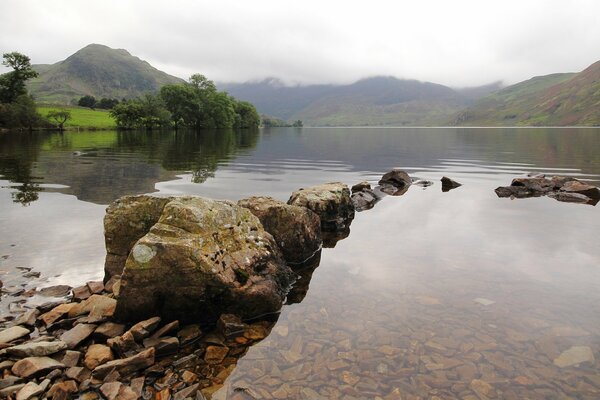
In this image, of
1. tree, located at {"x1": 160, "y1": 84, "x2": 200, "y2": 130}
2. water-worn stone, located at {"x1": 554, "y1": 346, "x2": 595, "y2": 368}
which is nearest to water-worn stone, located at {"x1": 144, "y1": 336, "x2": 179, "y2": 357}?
water-worn stone, located at {"x1": 554, "y1": 346, "x2": 595, "y2": 368}

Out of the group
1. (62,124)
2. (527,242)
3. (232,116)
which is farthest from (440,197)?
(232,116)

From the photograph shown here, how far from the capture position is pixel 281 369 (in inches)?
367

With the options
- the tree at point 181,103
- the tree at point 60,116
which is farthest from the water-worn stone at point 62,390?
the tree at point 181,103

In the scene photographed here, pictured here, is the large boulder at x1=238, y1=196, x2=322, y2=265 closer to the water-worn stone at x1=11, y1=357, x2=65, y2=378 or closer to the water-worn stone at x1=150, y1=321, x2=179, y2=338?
the water-worn stone at x1=150, y1=321, x2=179, y2=338

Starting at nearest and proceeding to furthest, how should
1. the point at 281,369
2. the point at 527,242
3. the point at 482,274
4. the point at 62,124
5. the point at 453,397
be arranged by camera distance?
the point at 453,397, the point at 281,369, the point at 482,274, the point at 527,242, the point at 62,124

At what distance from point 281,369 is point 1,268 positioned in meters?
11.9

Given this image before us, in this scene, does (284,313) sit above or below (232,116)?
below

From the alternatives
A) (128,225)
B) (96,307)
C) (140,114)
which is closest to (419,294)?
(96,307)

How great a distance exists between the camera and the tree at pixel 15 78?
126 meters

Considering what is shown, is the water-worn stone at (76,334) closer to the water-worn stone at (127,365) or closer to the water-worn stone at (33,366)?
the water-worn stone at (33,366)

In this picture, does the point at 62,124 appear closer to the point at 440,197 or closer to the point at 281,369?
the point at 440,197

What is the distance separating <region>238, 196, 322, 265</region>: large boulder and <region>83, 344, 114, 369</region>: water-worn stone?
27.4 feet

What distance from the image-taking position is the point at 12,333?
390 inches

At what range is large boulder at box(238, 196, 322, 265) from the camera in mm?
16938
